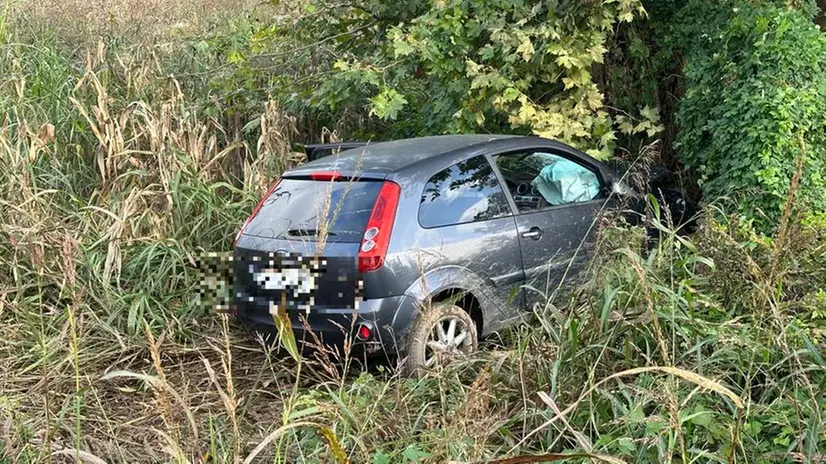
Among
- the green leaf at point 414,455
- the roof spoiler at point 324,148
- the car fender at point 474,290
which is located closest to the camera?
the green leaf at point 414,455

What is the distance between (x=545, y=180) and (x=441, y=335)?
1.57 meters

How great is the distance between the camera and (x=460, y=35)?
22.2 ft

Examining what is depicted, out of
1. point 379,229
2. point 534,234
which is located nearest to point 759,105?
point 534,234

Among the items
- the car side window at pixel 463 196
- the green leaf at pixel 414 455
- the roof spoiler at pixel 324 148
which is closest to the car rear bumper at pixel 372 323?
the car side window at pixel 463 196

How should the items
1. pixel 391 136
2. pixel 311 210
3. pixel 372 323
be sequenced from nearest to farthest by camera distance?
1. pixel 372 323
2. pixel 311 210
3. pixel 391 136

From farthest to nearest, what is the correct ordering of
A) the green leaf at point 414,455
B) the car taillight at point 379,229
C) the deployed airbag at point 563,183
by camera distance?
the deployed airbag at point 563,183 < the car taillight at point 379,229 < the green leaf at point 414,455

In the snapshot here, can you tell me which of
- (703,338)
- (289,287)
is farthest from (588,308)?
(289,287)

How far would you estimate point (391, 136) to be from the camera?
329 inches

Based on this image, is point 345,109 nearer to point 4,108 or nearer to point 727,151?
point 4,108

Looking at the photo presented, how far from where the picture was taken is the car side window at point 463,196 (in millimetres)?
4266

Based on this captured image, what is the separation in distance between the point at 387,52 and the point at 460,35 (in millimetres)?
891

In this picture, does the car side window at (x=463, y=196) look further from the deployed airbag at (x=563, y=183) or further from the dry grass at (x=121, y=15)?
the dry grass at (x=121, y=15)

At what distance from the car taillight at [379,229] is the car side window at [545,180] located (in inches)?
37.8

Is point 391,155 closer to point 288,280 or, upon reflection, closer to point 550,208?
point 288,280
